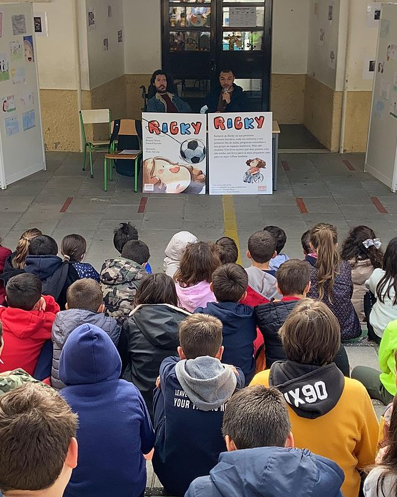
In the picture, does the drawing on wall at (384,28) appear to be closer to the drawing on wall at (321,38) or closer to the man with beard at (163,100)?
the drawing on wall at (321,38)

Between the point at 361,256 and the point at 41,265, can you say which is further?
the point at 361,256

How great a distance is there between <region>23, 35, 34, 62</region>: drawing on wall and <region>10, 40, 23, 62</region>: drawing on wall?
0.14 m

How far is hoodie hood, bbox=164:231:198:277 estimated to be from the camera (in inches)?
224

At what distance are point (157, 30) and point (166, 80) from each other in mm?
4129

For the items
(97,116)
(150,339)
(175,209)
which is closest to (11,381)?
(150,339)

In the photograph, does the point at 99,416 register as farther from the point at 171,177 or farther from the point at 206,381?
the point at 171,177

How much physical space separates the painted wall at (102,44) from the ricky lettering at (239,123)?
11.0ft

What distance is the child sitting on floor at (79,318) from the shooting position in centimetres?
388

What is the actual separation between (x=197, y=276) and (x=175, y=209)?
174 inches

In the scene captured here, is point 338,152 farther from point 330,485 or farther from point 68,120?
point 330,485

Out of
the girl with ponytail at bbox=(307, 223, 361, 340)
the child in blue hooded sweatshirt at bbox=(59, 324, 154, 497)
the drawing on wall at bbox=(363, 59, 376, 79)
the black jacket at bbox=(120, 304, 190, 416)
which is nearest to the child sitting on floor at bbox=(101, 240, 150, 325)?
the black jacket at bbox=(120, 304, 190, 416)

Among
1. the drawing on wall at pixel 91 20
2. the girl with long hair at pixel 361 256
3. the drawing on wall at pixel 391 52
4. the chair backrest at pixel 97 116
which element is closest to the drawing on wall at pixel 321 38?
the drawing on wall at pixel 391 52

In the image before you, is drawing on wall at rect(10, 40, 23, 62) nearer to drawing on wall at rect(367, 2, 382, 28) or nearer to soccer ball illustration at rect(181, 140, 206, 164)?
soccer ball illustration at rect(181, 140, 206, 164)

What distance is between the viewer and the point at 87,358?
2.87 meters
